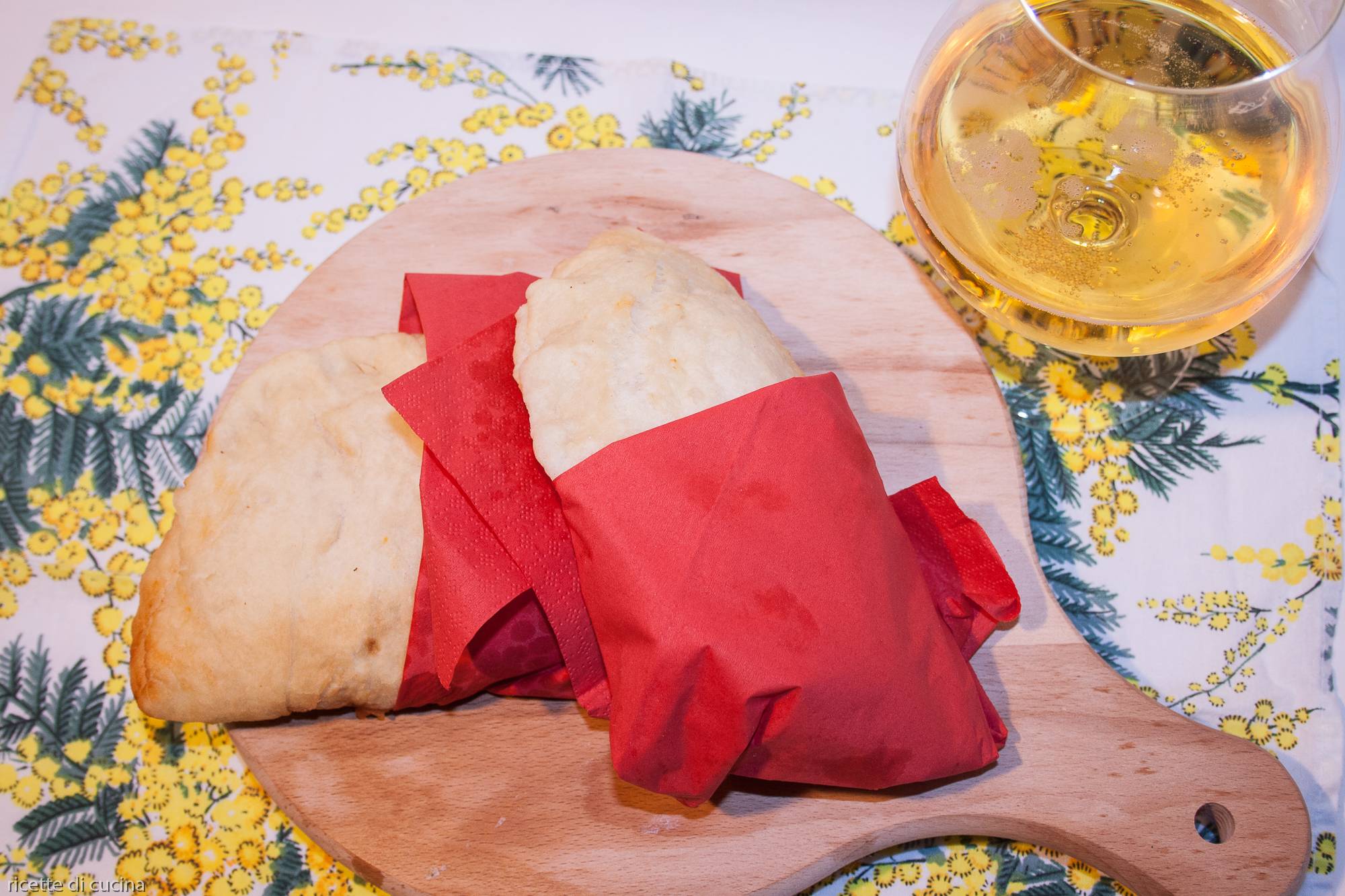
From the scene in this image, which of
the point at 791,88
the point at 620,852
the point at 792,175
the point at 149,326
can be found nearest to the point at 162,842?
the point at 620,852

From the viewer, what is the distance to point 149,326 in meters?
1.88

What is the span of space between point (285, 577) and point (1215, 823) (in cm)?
127

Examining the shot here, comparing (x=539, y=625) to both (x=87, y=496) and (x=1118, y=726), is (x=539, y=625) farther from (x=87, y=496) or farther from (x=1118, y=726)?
(x=87, y=496)

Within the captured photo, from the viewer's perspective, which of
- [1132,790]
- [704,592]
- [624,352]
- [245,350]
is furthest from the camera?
[245,350]

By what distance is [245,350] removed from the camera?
5.84 ft

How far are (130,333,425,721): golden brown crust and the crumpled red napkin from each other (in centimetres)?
6

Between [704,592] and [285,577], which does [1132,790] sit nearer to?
[704,592]

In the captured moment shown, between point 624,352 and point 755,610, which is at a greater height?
point 624,352

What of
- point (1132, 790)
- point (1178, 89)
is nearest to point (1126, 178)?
point (1178, 89)

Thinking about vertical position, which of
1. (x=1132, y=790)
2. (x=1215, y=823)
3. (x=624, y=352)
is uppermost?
(x=624, y=352)

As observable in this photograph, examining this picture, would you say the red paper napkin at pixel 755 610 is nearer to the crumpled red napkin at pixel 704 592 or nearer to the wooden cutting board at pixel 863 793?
the crumpled red napkin at pixel 704 592

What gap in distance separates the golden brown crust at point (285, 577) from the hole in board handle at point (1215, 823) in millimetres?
1061

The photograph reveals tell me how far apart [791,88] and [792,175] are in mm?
219

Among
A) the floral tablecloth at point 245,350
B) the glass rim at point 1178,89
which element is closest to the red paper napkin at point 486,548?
the floral tablecloth at point 245,350
